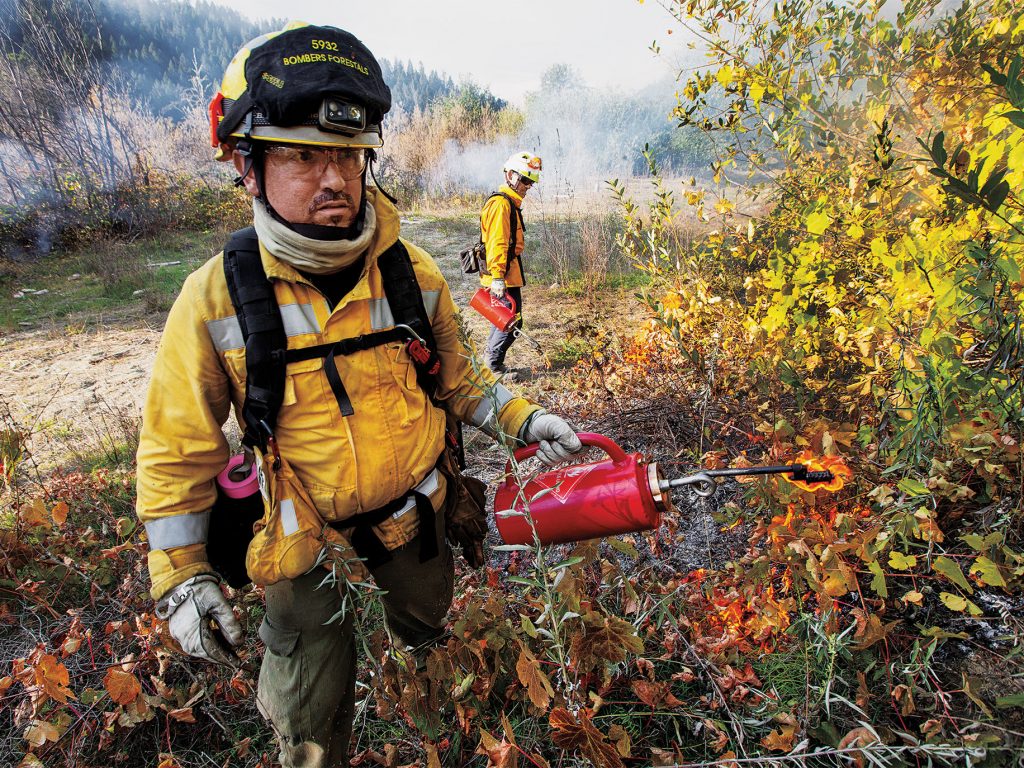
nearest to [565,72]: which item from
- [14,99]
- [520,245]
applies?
[14,99]

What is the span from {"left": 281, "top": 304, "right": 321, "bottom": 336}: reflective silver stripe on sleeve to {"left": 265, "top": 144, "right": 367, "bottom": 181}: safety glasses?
34cm

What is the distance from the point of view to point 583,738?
1.16m

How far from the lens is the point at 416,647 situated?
2.01 m

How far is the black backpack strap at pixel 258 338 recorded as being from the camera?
1.38 m

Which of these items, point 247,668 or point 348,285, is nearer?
point 348,285

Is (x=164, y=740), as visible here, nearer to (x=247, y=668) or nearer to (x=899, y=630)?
(x=247, y=668)

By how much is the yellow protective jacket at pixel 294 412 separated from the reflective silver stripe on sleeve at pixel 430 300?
0.16m

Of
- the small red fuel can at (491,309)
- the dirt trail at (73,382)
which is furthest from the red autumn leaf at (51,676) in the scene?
the dirt trail at (73,382)

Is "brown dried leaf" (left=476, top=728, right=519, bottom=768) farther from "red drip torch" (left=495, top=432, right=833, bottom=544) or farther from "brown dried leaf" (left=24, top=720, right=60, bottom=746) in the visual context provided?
"brown dried leaf" (left=24, top=720, right=60, bottom=746)

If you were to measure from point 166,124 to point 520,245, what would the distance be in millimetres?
14317

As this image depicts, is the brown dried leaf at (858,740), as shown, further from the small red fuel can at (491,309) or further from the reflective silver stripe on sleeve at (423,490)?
the small red fuel can at (491,309)

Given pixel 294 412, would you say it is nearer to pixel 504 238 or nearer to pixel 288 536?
pixel 288 536

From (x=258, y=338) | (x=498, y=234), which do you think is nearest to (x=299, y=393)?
(x=258, y=338)

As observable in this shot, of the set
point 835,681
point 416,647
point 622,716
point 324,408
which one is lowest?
point 416,647
